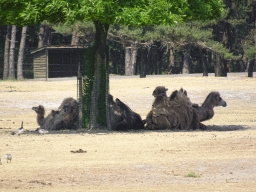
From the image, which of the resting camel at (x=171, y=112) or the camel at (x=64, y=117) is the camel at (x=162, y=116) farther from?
the camel at (x=64, y=117)

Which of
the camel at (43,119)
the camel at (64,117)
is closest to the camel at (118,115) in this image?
the camel at (64,117)

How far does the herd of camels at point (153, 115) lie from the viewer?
1375 cm

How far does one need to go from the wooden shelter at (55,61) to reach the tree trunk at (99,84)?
32.3 metres

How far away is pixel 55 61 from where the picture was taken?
4797 cm

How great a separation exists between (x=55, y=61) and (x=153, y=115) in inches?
1392

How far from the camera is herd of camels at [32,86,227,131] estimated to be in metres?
13.8

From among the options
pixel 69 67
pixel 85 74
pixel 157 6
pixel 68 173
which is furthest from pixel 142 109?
pixel 69 67

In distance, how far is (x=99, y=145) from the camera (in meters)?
10.8

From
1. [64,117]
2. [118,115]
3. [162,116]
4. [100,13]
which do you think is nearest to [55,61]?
[64,117]

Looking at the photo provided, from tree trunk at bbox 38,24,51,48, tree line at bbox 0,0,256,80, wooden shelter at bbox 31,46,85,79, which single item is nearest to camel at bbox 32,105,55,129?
tree line at bbox 0,0,256,80

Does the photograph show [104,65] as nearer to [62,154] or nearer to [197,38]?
[62,154]

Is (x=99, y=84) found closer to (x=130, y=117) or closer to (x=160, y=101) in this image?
(x=130, y=117)

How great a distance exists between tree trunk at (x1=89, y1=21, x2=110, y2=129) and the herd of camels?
30cm

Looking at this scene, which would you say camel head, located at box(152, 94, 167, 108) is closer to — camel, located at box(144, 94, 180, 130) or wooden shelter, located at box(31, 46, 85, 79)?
camel, located at box(144, 94, 180, 130)
